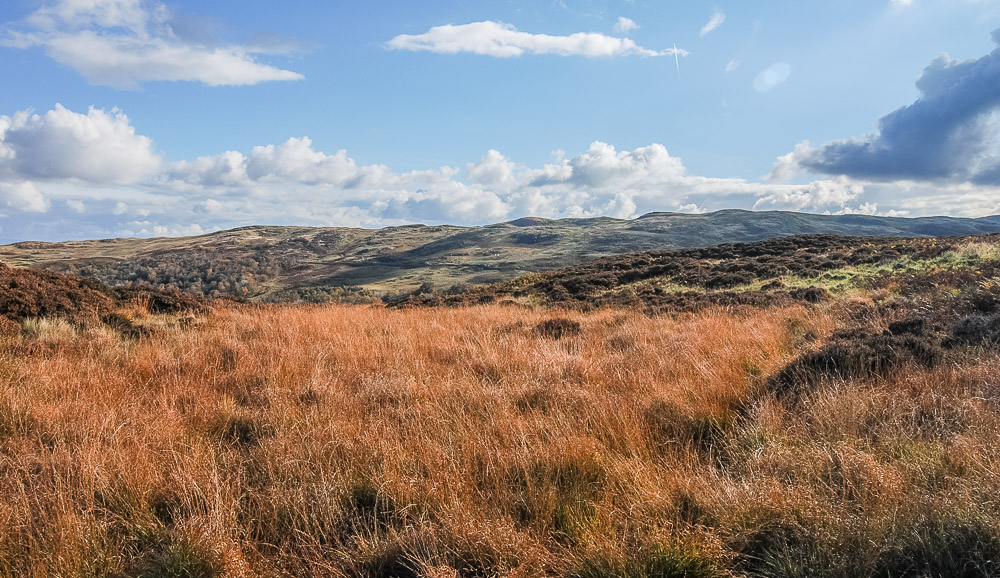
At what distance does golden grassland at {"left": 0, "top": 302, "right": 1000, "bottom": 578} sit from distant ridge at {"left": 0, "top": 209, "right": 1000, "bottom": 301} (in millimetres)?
38946

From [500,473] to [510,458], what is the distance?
0.17 metres

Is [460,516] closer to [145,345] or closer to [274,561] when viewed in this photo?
[274,561]

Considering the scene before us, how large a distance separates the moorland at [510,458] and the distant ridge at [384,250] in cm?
3817

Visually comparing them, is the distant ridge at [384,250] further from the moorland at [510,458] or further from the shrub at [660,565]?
the shrub at [660,565]

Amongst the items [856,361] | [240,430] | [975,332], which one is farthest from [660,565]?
[975,332]

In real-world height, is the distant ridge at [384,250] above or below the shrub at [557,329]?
above

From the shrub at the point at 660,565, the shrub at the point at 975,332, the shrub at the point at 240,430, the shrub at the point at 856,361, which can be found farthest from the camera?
the shrub at the point at 975,332

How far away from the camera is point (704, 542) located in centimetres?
223

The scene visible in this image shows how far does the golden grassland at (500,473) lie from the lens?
225 centimetres

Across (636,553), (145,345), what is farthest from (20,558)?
(145,345)

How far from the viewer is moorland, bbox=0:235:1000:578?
7.45 ft

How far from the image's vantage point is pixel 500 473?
9.85 ft

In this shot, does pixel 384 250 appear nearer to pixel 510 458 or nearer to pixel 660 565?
pixel 510 458

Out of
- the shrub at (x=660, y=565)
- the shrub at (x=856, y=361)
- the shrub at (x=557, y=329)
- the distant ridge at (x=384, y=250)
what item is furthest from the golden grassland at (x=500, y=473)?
the distant ridge at (x=384, y=250)
